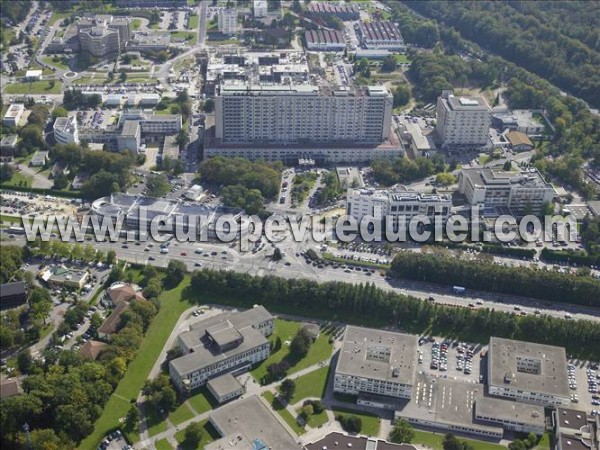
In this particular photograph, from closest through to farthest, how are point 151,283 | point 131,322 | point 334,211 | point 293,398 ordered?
1. point 293,398
2. point 131,322
3. point 151,283
4. point 334,211

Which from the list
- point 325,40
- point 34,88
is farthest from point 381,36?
point 34,88

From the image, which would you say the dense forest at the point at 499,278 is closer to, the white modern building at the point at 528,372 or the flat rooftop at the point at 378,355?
the white modern building at the point at 528,372

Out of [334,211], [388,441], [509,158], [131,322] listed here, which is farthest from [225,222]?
[509,158]

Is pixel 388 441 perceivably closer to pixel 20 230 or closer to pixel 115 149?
pixel 20 230

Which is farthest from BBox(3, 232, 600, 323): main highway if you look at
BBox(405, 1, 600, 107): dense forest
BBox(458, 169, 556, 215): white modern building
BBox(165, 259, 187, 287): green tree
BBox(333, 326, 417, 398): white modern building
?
BBox(405, 1, 600, 107): dense forest

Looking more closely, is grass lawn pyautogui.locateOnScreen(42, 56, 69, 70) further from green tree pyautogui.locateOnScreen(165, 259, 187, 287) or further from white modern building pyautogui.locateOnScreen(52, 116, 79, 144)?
green tree pyautogui.locateOnScreen(165, 259, 187, 287)

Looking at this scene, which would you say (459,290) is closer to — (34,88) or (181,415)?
(181,415)

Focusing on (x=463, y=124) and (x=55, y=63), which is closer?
(x=463, y=124)
